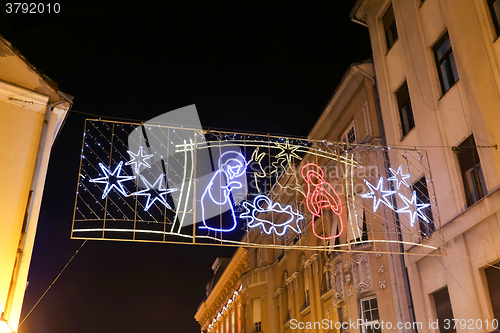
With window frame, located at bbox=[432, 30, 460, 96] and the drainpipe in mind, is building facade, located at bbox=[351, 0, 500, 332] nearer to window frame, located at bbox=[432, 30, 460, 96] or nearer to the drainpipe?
window frame, located at bbox=[432, 30, 460, 96]

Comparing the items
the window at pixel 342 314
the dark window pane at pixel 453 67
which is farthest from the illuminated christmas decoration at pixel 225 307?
the dark window pane at pixel 453 67

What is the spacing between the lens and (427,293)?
14.2 metres

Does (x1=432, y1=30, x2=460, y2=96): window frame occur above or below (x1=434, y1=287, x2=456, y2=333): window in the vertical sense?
above

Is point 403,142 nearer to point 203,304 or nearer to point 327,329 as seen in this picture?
point 327,329

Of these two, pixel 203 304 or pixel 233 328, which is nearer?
pixel 233 328

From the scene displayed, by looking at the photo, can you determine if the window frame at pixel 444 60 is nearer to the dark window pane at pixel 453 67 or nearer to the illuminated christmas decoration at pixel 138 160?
the dark window pane at pixel 453 67

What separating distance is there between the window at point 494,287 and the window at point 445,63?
17.5 feet

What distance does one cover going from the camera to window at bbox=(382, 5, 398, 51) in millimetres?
17812

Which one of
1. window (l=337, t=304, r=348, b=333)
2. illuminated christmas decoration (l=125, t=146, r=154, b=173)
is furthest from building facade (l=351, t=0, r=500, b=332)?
illuminated christmas decoration (l=125, t=146, r=154, b=173)

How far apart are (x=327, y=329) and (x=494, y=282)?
37.8 ft

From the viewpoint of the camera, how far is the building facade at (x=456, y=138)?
11.9 metres

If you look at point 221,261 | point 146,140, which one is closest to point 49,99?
point 146,140

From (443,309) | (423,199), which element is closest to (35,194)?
(443,309)

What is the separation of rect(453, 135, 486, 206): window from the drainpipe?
32.8ft
